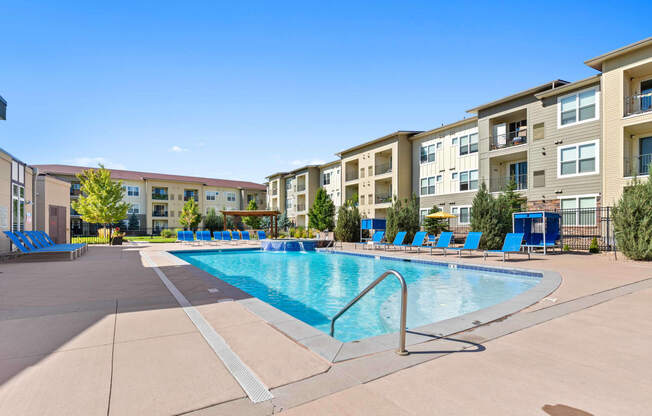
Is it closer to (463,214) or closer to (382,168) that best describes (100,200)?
(382,168)

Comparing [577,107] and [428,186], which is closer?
[577,107]

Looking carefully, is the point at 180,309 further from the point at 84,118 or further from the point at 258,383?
the point at 84,118

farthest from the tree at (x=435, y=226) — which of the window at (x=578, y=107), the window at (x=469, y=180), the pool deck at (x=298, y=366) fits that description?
the pool deck at (x=298, y=366)

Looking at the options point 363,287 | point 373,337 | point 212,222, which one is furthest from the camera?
point 212,222

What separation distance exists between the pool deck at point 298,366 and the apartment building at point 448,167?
20216 millimetres

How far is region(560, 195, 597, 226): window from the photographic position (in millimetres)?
17328

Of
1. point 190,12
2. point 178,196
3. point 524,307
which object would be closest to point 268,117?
point 190,12

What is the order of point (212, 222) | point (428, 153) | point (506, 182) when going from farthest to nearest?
point (212, 222) → point (428, 153) → point (506, 182)

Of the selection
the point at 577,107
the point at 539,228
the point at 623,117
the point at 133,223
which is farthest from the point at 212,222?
the point at 623,117

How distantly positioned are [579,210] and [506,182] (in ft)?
17.6

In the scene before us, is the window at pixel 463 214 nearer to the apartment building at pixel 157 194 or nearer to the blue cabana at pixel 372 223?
the blue cabana at pixel 372 223

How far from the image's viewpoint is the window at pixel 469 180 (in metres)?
24.2

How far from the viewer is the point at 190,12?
10680 mm

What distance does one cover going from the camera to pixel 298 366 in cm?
305
